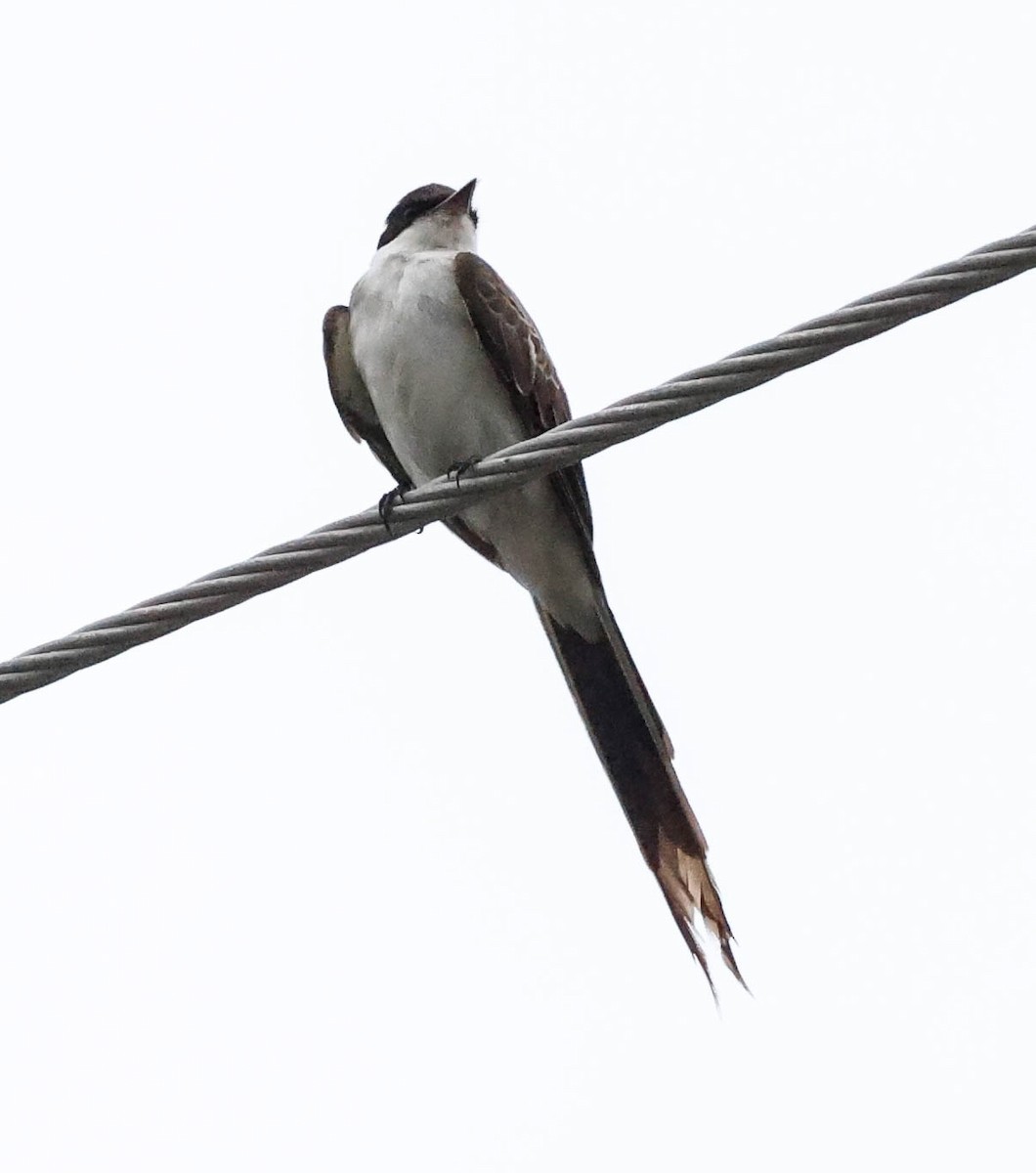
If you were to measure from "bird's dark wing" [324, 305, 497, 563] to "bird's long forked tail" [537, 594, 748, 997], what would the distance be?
0.57 metres

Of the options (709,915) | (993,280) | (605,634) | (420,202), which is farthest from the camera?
(420,202)

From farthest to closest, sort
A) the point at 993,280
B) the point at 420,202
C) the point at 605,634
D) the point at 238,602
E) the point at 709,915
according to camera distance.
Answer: the point at 420,202, the point at 605,634, the point at 709,915, the point at 238,602, the point at 993,280

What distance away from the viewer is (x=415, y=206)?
7.11 m

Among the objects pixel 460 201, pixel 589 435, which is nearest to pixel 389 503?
pixel 589 435

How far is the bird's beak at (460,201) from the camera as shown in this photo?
691cm

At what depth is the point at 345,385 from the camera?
265 inches

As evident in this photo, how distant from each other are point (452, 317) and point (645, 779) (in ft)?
5.30

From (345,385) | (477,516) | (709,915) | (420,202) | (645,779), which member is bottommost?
(709,915)

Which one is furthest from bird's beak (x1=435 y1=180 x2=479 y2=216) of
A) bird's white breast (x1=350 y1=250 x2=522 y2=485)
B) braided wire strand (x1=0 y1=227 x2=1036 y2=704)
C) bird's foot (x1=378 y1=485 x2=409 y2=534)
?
braided wire strand (x1=0 y1=227 x2=1036 y2=704)

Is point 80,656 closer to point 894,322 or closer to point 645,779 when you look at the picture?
point 894,322

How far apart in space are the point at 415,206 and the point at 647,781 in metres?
2.31

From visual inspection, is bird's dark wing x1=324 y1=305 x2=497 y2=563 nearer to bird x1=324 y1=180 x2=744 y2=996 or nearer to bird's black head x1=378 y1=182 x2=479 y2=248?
bird x1=324 y1=180 x2=744 y2=996

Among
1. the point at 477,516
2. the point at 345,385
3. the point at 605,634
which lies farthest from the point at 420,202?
the point at 605,634

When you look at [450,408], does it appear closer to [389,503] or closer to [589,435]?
[389,503]
